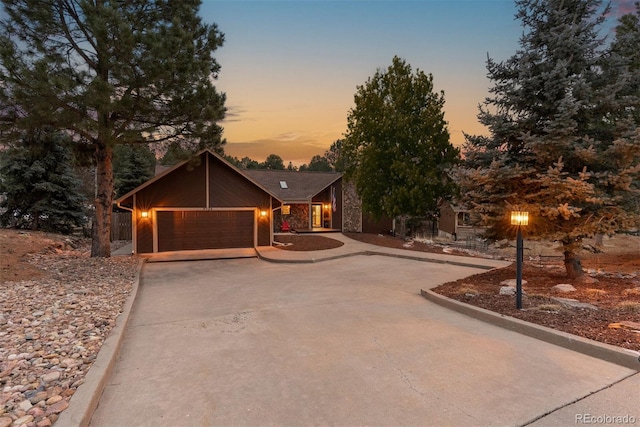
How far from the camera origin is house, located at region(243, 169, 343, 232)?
74.6 ft

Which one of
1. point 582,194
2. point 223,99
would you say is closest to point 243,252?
point 223,99

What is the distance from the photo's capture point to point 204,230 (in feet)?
47.4

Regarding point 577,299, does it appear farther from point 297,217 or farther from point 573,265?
point 297,217

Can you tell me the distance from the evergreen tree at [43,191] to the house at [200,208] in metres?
6.12

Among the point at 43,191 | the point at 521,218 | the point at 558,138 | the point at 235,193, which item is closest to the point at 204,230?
the point at 235,193

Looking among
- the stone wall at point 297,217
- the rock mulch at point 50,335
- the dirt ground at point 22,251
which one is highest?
the stone wall at point 297,217

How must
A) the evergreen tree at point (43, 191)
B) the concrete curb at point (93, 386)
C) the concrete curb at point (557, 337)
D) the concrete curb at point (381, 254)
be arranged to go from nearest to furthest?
1. the concrete curb at point (93, 386)
2. the concrete curb at point (557, 337)
3. the concrete curb at point (381, 254)
4. the evergreen tree at point (43, 191)

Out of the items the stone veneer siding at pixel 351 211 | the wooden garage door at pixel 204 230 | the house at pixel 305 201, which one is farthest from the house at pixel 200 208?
the stone veneer siding at pixel 351 211

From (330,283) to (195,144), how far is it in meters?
7.83

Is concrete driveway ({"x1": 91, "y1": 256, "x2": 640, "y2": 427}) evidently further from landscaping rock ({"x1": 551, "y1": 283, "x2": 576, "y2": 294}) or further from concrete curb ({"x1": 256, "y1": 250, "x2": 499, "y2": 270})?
concrete curb ({"x1": 256, "y1": 250, "x2": 499, "y2": 270})

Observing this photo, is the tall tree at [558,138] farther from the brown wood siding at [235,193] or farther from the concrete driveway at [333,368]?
the brown wood siding at [235,193]

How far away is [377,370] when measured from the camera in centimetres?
370

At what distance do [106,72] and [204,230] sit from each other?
687 centimetres

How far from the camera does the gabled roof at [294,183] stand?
898 inches
